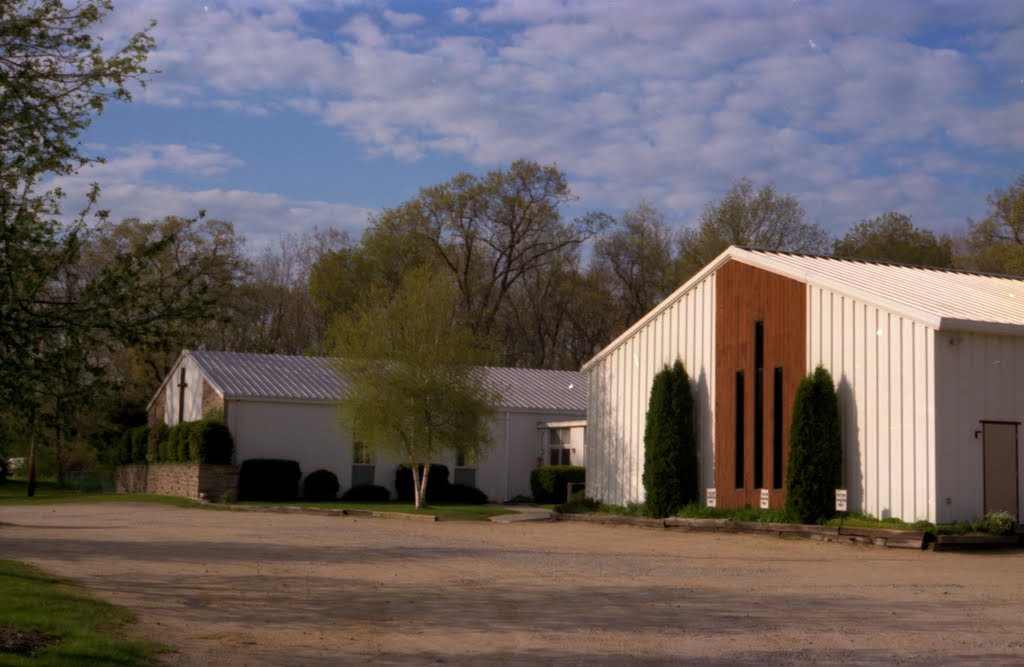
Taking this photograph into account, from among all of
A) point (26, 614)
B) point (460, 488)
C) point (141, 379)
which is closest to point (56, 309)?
point (26, 614)

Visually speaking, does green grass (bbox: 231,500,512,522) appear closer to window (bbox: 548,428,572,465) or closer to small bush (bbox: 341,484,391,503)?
small bush (bbox: 341,484,391,503)

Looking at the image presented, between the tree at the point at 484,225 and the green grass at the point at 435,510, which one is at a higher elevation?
the tree at the point at 484,225

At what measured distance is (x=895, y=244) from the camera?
52.8m

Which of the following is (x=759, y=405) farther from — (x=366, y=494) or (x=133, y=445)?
(x=133, y=445)

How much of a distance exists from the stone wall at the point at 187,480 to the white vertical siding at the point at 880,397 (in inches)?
812

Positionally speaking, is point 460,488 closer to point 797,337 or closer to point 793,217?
point 797,337

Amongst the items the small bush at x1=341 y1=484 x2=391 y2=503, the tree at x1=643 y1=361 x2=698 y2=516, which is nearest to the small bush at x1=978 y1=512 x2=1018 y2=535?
the tree at x1=643 y1=361 x2=698 y2=516

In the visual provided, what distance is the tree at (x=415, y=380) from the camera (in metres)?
31.9

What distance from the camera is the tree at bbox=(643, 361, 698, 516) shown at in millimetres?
27156

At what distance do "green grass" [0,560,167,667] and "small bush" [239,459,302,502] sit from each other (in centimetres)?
2385

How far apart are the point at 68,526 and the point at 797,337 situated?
51.6 ft

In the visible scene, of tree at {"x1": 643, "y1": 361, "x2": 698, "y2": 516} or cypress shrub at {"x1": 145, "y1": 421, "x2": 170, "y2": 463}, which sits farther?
cypress shrub at {"x1": 145, "y1": 421, "x2": 170, "y2": 463}

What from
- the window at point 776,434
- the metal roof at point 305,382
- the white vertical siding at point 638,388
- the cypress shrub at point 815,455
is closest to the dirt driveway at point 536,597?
the cypress shrub at point 815,455

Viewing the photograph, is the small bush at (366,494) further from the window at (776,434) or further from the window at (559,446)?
the window at (776,434)
